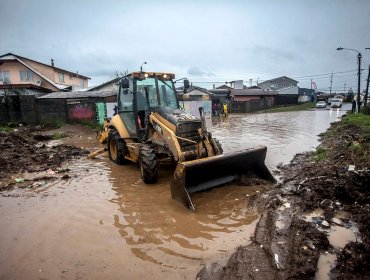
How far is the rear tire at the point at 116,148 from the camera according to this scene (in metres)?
→ 8.98

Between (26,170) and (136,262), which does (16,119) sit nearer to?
(26,170)

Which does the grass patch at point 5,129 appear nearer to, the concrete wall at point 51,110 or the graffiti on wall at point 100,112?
the concrete wall at point 51,110

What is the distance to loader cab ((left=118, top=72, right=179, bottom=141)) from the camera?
795 centimetres

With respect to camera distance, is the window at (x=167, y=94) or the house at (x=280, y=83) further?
the house at (x=280, y=83)

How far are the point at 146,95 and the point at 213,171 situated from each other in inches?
119

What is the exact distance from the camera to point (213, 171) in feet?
20.6

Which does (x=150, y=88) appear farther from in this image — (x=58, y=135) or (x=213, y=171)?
(x=58, y=135)

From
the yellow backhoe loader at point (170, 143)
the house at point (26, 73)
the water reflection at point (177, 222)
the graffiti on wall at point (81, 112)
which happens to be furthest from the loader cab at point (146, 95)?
the house at point (26, 73)

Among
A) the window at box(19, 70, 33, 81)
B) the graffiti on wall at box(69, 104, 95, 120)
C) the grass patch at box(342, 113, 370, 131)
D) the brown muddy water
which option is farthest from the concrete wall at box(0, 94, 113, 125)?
the grass patch at box(342, 113, 370, 131)

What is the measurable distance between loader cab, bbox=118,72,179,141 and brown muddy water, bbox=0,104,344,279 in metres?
1.54

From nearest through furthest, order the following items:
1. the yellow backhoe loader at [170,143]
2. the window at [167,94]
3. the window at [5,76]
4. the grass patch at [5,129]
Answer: the yellow backhoe loader at [170,143] → the window at [167,94] → the grass patch at [5,129] → the window at [5,76]

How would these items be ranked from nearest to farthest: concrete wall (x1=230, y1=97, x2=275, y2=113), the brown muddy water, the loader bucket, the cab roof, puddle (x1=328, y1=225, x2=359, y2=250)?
the brown muddy water, puddle (x1=328, y1=225, x2=359, y2=250), the loader bucket, the cab roof, concrete wall (x1=230, y1=97, x2=275, y2=113)

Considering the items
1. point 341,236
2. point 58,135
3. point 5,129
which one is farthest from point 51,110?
point 341,236

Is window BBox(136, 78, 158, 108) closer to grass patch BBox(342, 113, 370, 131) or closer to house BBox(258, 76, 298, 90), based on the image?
grass patch BBox(342, 113, 370, 131)
